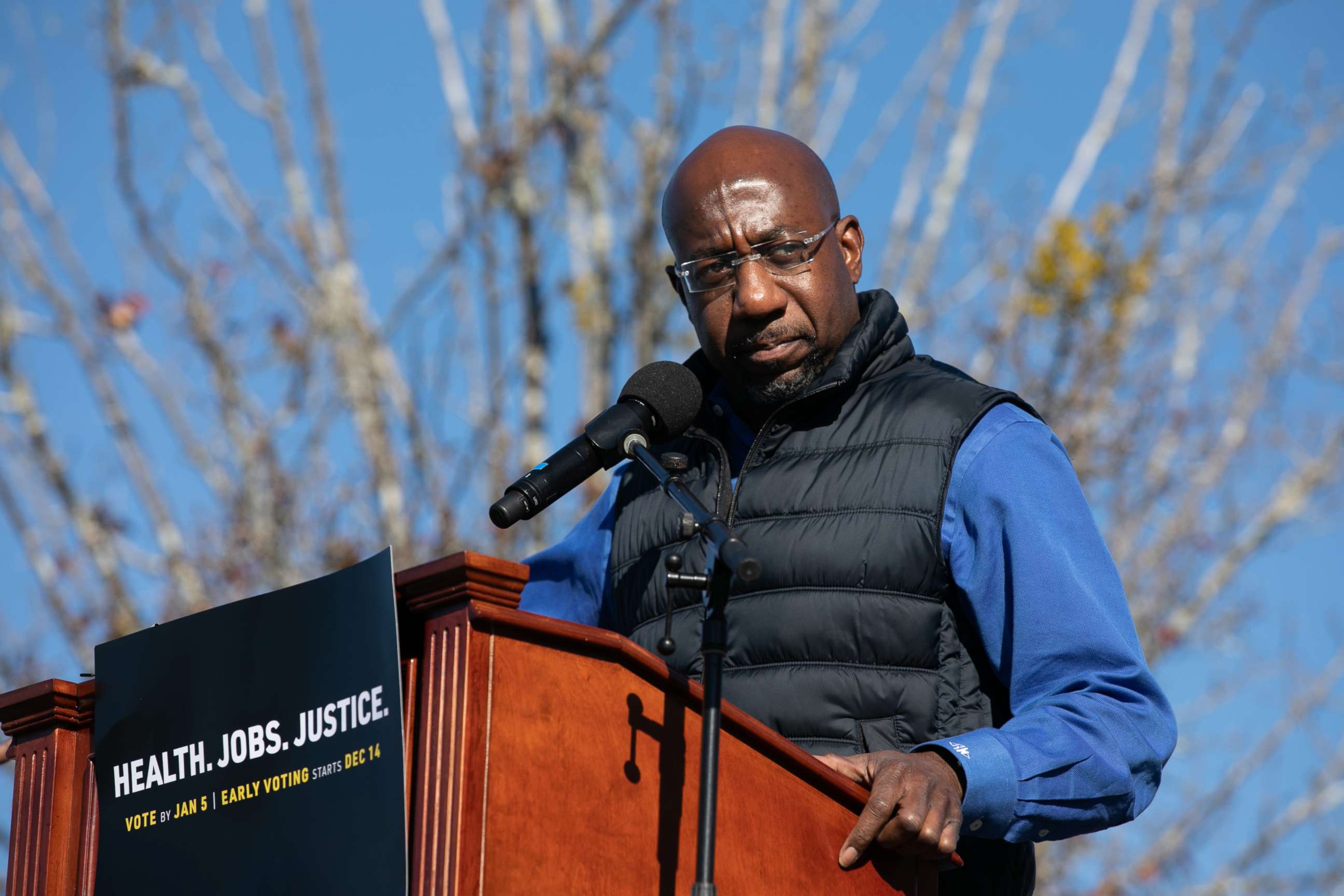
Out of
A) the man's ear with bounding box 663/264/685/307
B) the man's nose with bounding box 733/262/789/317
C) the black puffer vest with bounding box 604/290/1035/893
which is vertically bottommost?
the black puffer vest with bounding box 604/290/1035/893

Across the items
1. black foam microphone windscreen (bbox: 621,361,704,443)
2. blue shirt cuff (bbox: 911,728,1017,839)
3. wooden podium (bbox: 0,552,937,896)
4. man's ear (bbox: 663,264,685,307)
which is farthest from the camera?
man's ear (bbox: 663,264,685,307)

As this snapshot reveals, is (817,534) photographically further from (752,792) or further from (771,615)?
(752,792)

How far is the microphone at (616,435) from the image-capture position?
9.11 ft

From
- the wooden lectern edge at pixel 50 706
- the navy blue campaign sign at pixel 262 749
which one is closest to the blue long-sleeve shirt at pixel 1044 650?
the navy blue campaign sign at pixel 262 749

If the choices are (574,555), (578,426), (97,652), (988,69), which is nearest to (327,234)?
(578,426)

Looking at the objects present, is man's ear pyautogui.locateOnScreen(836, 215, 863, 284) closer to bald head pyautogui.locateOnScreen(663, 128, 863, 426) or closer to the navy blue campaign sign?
bald head pyautogui.locateOnScreen(663, 128, 863, 426)

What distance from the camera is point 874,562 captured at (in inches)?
121

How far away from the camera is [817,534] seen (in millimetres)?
3148

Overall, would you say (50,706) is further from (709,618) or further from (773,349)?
(773,349)

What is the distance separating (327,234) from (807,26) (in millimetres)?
3911

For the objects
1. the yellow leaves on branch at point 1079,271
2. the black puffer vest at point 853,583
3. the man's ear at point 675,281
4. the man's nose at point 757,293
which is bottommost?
the black puffer vest at point 853,583

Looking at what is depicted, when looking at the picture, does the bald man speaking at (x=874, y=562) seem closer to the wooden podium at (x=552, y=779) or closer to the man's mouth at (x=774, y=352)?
the man's mouth at (x=774, y=352)

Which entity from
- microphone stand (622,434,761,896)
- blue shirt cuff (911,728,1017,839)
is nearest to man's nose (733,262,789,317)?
microphone stand (622,434,761,896)

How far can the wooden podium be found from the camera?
88.7 inches
